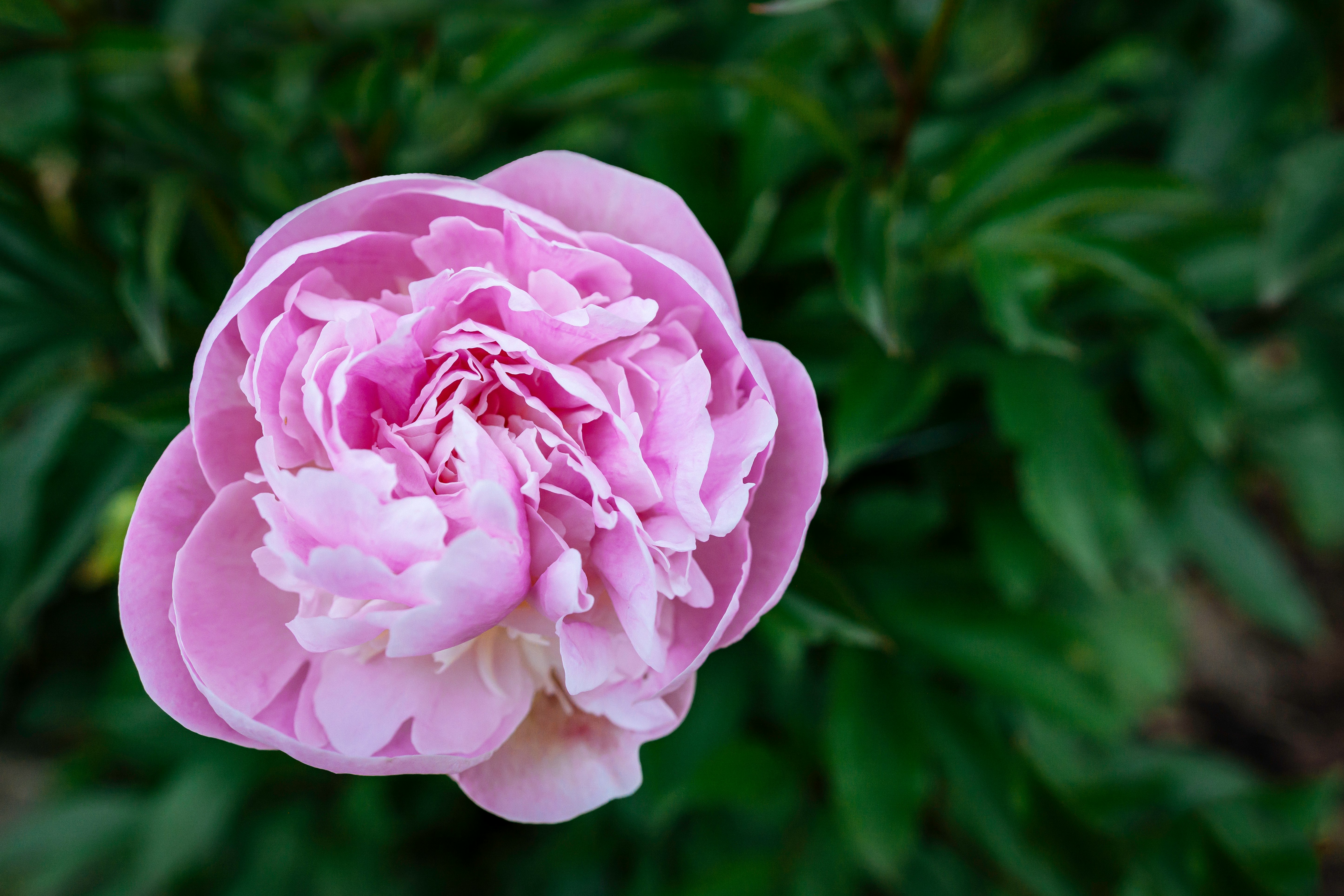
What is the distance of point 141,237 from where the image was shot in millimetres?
570

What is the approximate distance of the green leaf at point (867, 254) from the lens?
49cm

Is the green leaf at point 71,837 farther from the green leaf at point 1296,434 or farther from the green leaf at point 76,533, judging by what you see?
the green leaf at point 1296,434

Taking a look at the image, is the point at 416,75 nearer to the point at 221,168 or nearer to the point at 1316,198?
the point at 221,168

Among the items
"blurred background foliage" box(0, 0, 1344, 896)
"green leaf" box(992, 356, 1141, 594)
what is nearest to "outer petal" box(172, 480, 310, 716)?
"blurred background foliage" box(0, 0, 1344, 896)

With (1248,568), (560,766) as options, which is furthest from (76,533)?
(1248,568)

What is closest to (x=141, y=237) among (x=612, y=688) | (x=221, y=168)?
(x=221, y=168)

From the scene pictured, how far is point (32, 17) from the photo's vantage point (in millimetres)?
580

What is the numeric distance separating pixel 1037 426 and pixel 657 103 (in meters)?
0.38

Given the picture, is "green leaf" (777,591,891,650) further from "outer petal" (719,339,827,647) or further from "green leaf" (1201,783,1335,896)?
"green leaf" (1201,783,1335,896)

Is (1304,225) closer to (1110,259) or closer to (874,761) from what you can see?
(1110,259)

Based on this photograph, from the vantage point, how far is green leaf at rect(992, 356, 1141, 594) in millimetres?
598

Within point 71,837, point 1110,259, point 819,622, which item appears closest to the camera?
point 819,622

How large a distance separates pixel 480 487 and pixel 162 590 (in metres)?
0.15

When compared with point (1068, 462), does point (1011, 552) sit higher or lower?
lower
